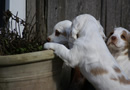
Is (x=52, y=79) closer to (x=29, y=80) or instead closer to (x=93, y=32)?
(x=29, y=80)

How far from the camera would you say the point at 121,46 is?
10.2ft

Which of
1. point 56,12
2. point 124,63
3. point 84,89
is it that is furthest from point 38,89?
point 56,12

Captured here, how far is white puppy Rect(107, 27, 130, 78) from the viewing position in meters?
3.09

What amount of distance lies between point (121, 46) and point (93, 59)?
72 centimetres

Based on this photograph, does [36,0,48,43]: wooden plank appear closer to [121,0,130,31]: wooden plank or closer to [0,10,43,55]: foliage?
[0,10,43,55]: foliage

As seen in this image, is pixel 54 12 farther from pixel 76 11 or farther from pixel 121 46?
pixel 121 46

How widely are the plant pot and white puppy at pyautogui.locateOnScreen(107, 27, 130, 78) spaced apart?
928mm

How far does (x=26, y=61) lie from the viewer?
2.37 meters

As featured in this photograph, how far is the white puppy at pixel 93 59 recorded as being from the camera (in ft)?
8.15

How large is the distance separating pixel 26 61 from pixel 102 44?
2.92 feet

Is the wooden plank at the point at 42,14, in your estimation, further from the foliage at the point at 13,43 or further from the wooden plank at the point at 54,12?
the foliage at the point at 13,43

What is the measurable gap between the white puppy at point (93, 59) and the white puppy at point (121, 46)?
0.41m

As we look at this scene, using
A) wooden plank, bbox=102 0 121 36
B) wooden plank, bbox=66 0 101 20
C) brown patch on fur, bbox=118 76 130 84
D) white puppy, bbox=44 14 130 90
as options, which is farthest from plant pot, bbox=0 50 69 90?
wooden plank, bbox=102 0 121 36

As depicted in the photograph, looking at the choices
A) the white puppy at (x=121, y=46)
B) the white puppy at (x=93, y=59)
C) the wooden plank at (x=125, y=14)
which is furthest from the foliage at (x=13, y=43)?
the wooden plank at (x=125, y=14)
